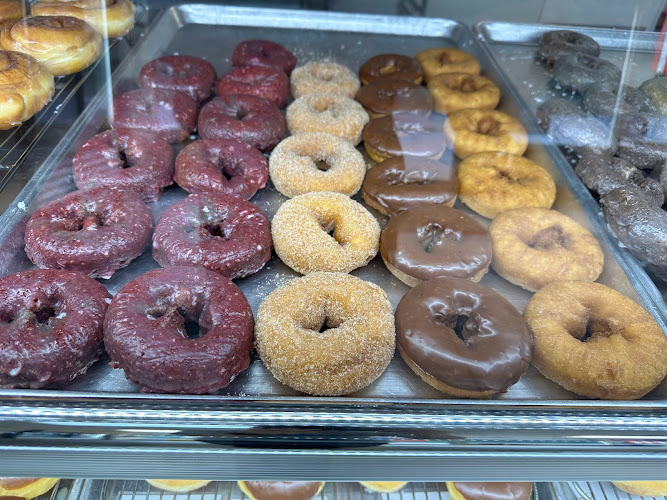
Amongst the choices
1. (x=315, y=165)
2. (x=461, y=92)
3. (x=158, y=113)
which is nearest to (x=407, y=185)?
(x=315, y=165)

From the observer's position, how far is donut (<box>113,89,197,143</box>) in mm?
2834

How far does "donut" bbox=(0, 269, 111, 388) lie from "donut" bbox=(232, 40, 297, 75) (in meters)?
2.17

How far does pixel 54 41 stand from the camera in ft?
9.02

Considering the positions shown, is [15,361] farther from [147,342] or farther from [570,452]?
[570,452]

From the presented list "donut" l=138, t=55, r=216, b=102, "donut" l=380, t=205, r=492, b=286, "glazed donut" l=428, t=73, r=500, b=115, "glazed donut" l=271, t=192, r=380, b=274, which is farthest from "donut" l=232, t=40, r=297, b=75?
"donut" l=380, t=205, r=492, b=286

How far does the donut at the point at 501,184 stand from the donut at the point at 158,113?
5.28 feet

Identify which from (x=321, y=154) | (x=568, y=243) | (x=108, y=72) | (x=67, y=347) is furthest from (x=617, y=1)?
(x=67, y=347)

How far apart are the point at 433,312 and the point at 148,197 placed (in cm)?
154

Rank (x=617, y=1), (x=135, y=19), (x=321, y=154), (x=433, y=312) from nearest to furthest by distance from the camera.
Result: (x=433, y=312)
(x=321, y=154)
(x=617, y=1)
(x=135, y=19)

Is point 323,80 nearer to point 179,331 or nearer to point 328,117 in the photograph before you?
point 328,117

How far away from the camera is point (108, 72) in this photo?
3131 millimetres

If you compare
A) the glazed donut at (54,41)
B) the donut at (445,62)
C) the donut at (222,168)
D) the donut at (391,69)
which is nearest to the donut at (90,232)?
the donut at (222,168)

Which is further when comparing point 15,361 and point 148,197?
point 148,197

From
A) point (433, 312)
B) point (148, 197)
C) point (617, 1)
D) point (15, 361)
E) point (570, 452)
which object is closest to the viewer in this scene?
point (570, 452)
